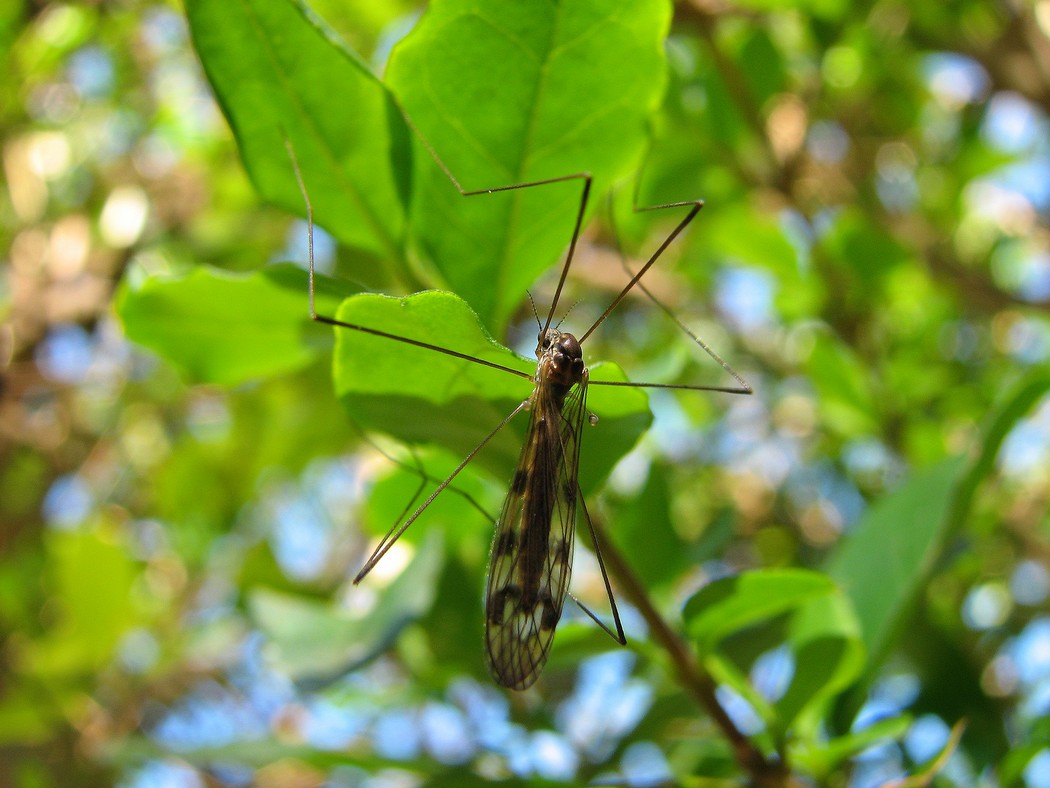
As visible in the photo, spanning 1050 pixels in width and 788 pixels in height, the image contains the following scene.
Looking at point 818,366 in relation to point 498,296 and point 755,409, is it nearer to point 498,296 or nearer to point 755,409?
point 498,296

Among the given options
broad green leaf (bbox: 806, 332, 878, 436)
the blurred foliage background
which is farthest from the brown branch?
broad green leaf (bbox: 806, 332, 878, 436)

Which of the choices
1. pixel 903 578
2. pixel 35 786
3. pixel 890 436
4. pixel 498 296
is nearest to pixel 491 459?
pixel 498 296

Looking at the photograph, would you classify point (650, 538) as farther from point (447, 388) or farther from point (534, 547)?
point (447, 388)

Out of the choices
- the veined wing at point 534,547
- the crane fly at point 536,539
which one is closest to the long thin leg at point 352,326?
the crane fly at point 536,539

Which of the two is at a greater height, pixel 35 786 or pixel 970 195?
pixel 970 195

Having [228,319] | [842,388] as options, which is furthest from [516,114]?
[842,388]

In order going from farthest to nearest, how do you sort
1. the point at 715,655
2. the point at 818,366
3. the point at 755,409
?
the point at 755,409 → the point at 818,366 → the point at 715,655
